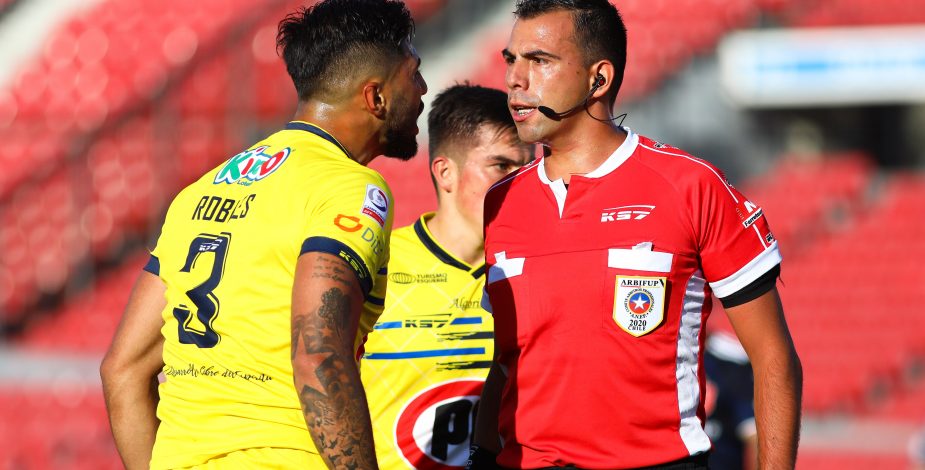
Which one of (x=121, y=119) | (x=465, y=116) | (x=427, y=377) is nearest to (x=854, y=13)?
(x=121, y=119)

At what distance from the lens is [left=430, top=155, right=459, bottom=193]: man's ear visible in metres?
4.55

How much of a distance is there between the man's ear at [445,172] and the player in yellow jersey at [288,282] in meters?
1.04

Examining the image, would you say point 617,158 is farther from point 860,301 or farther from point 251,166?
point 860,301

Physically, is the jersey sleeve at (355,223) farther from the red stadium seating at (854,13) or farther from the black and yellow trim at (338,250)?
the red stadium seating at (854,13)

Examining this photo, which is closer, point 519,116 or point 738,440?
point 519,116

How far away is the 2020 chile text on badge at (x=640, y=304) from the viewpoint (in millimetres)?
3299

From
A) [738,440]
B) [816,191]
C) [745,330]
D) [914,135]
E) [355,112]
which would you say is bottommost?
[738,440]

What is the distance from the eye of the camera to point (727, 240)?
3299 mm

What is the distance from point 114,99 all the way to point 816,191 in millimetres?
8311

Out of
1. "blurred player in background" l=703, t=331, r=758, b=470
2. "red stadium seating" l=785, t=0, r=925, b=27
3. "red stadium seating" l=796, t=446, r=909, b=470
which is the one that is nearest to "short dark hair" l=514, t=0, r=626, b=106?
"blurred player in background" l=703, t=331, r=758, b=470

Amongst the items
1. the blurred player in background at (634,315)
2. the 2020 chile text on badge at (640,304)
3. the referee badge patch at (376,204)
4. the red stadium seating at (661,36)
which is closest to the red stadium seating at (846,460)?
the red stadium seating at (661,36)

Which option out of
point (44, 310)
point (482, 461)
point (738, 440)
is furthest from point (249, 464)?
point (44, 310)

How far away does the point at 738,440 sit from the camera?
5938 millimetres

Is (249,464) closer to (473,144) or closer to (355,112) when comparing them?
(355,112)
